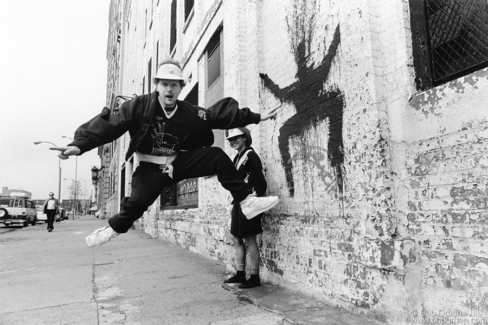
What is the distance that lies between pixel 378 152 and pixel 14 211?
83.7 feet

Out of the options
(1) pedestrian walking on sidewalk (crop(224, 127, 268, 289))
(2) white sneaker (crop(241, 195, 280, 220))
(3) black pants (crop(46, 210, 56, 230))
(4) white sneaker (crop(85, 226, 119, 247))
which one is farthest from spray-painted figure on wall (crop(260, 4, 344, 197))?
(3) black pants (crop(46, 210, 56, 230))

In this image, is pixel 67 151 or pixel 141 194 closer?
pixel 67 151

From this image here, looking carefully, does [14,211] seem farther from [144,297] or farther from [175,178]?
[175,178]

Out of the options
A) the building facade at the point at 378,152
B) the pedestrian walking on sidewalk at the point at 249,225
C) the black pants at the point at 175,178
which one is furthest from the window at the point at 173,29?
the black pants at the point at 175,178

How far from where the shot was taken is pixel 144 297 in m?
3.78

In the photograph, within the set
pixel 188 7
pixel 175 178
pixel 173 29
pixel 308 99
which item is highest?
pixel 173 29

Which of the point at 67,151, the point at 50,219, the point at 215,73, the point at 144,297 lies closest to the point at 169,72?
the point at 67,151

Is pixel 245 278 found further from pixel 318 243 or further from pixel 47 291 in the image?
pixel 47 291

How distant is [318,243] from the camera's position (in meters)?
3.42

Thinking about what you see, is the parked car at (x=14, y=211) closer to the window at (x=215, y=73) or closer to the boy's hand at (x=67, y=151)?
the window at (x=215, y=73)

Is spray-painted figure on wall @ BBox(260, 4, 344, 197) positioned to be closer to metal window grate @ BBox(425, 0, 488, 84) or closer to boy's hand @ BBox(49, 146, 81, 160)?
metal window grate @ BBox(425, 0, 488, 84)

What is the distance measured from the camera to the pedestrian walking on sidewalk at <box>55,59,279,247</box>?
3.18m

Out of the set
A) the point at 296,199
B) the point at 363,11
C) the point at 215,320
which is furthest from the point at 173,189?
the point at 363,11

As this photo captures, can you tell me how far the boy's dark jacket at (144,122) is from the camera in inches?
116
